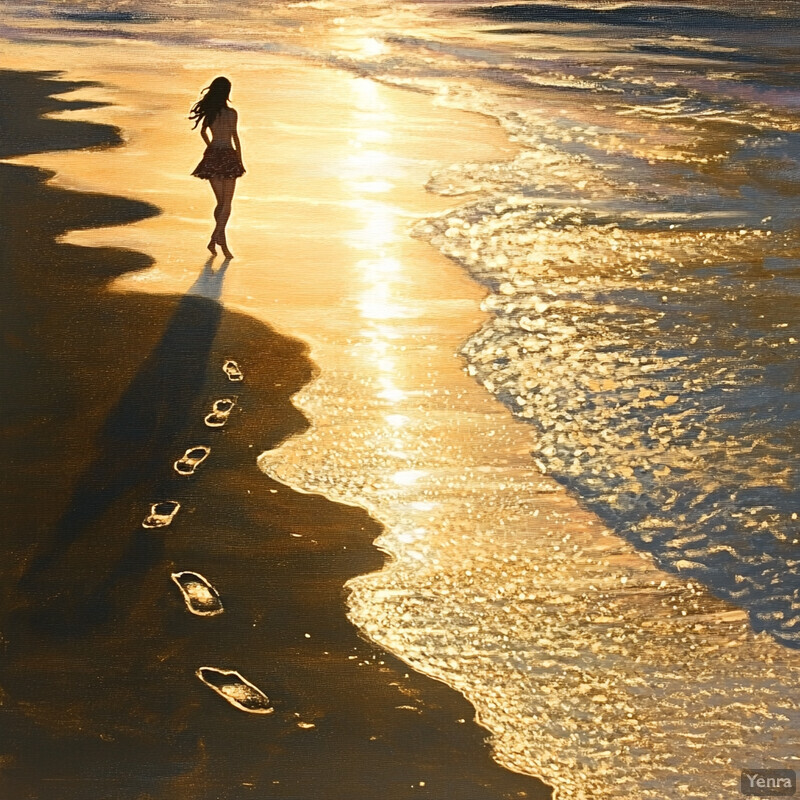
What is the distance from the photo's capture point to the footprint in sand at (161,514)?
19.0 feet

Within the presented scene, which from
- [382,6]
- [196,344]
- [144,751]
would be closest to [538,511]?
[144,751]

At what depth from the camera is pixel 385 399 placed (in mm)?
7570

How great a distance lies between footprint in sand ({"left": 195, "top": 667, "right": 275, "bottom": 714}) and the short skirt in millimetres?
6480

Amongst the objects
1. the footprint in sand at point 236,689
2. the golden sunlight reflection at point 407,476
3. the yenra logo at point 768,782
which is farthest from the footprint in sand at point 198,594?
the yenra logo at point 768,782

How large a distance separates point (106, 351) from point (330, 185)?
616 centimetres

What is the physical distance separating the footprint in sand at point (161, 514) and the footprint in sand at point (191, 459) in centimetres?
38

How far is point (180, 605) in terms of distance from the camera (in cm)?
511

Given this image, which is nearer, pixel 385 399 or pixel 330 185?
pixel 385 399

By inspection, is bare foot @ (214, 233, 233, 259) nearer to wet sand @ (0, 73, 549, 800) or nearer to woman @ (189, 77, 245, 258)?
woman @ (189, 77, 245, 258)

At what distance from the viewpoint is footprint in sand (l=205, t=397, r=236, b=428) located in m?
7.03

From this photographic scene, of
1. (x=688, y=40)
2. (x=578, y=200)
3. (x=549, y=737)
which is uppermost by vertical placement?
(x=688, y=40)

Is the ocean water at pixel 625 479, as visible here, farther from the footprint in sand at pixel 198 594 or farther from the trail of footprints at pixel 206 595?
the footprint in sand at pixel 198 594

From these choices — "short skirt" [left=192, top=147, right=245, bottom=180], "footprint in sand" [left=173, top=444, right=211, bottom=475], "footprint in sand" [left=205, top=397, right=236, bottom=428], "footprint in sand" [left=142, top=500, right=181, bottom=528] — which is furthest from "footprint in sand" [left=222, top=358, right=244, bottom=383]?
"short skirt" [left=192, top=147, right=245, bottom=180]

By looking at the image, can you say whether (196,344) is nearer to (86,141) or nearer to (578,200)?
(578,200)
